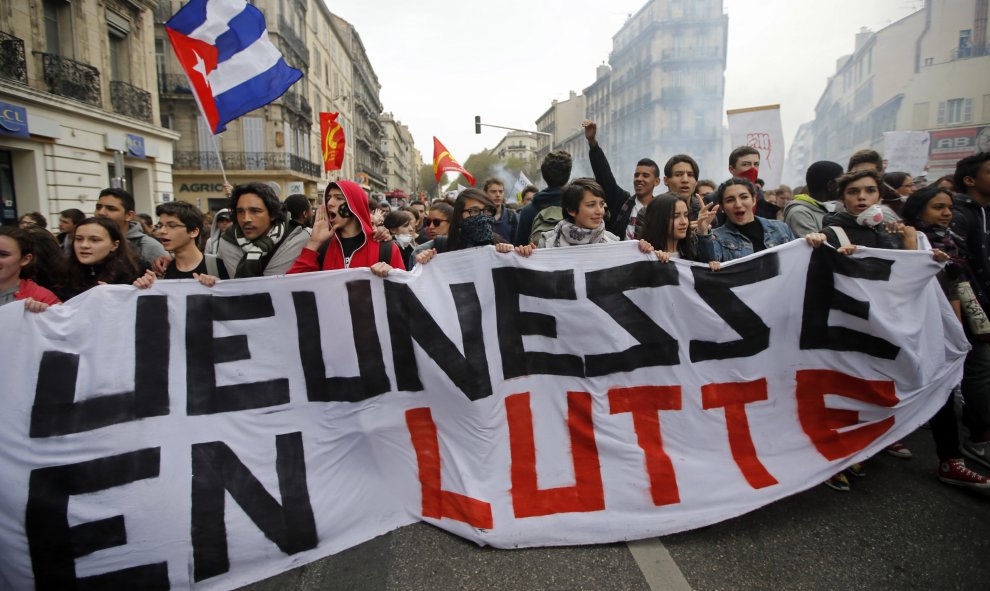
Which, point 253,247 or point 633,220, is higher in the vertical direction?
point 633,220

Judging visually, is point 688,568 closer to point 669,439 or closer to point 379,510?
point 669,439

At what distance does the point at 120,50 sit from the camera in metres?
17.0

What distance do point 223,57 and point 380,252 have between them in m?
2.76

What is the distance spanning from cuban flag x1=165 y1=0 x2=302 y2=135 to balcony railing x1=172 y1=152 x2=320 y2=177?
25681 millimetres

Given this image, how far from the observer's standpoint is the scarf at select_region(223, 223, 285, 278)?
11.0ft

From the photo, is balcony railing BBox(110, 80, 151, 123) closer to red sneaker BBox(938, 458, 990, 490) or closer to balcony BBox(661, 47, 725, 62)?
red sneaker BBox(938, 458, 990, 490)

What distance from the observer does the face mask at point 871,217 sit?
3.47 metres

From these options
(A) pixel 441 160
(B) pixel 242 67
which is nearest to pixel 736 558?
→ (B) pixel 242 67

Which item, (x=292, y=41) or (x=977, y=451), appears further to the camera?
(x=292, y=41)

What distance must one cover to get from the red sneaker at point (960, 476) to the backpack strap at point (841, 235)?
1.42 m

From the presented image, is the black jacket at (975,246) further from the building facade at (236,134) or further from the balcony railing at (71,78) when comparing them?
the building facade at (236,134)

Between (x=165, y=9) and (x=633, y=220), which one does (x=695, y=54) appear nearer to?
(x=165, y=9)

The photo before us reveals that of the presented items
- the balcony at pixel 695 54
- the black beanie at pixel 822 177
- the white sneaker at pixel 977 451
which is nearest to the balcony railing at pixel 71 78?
the black beanie at pixel 822 177

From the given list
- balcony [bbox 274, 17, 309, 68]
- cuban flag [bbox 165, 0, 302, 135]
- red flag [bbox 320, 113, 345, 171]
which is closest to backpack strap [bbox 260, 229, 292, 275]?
cuban flag [bbox 165, 0, 302, 135]
